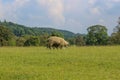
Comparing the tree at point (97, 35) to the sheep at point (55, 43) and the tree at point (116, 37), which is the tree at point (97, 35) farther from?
the sheep at point (55, 43)

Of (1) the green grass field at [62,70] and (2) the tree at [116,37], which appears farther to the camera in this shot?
(2) the tree at [116,37]

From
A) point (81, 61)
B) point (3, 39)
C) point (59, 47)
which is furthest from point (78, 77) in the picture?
point (3, 39)

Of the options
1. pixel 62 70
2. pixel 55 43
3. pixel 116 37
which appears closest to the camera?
pixel 62 70

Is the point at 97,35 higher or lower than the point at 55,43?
higher

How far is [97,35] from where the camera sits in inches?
4230

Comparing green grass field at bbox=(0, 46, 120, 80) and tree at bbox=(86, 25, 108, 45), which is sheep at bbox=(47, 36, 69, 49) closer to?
green grass field at bbox=(0, 46, 120, 80)

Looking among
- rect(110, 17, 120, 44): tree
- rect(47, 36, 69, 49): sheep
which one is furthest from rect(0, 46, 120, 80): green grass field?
rect(110, 17, 120, 44): tree

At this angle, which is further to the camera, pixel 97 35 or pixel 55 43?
pixel 97 35

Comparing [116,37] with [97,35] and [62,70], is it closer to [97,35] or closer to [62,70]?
[97,35]

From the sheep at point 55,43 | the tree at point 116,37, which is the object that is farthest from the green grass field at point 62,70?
the tree at point 116,37

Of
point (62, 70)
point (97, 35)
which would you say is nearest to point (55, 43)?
point (62, 70)

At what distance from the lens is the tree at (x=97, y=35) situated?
10242 centimetres

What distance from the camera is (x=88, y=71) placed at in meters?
17.5

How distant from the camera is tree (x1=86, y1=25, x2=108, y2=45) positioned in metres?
102
